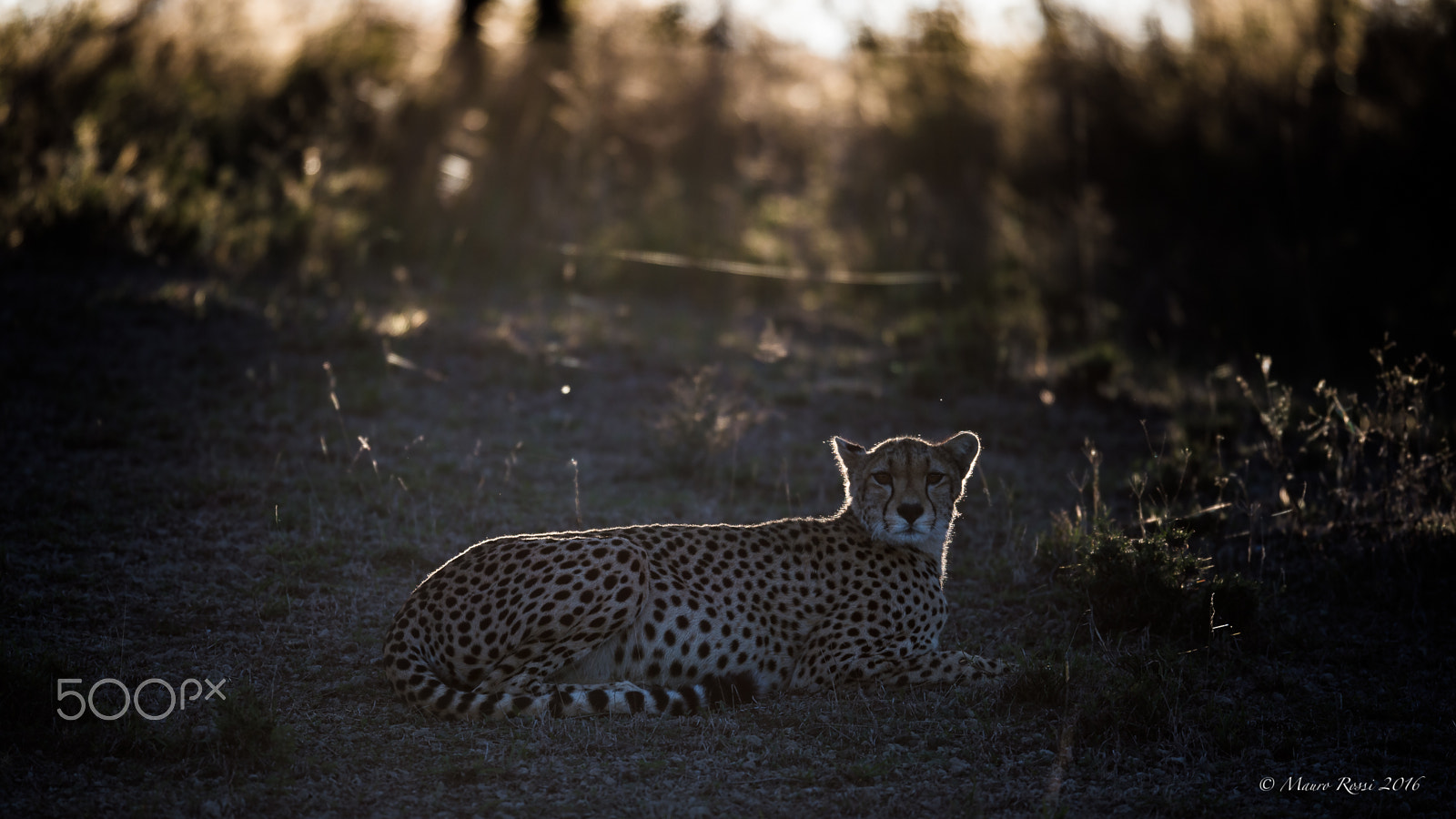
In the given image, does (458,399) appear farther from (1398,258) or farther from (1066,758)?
(1398,258)

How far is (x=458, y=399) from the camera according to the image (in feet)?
26.2

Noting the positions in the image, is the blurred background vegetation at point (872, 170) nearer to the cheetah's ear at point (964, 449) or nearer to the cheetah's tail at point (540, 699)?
the cheetah's ear at point (964, 449)

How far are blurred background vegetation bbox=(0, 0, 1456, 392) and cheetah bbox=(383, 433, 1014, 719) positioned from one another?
4.82 meters

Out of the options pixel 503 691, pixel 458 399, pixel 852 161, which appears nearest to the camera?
pixel 503 691

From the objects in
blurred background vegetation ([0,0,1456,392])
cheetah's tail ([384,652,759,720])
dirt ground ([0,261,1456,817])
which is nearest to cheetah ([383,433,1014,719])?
cheetah's tail ([384,652,759,720])

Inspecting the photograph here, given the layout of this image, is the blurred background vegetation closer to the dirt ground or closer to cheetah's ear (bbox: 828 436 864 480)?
the dirt ground

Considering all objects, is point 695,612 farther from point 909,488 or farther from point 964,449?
point 964,449

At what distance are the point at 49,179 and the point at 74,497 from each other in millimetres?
4543

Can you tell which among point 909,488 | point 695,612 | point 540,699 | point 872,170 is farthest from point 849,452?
point 872,170

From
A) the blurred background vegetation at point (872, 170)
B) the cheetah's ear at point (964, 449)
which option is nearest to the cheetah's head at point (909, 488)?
the cheetah's ear at point (964, 449)

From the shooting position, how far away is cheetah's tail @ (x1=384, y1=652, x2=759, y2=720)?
13.0ft

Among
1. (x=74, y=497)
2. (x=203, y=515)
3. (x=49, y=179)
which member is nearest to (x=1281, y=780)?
(x=203, y=515)

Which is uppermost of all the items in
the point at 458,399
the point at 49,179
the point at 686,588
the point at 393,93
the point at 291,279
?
the point at 393,93

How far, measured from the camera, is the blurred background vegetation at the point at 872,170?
9852 millimetres
